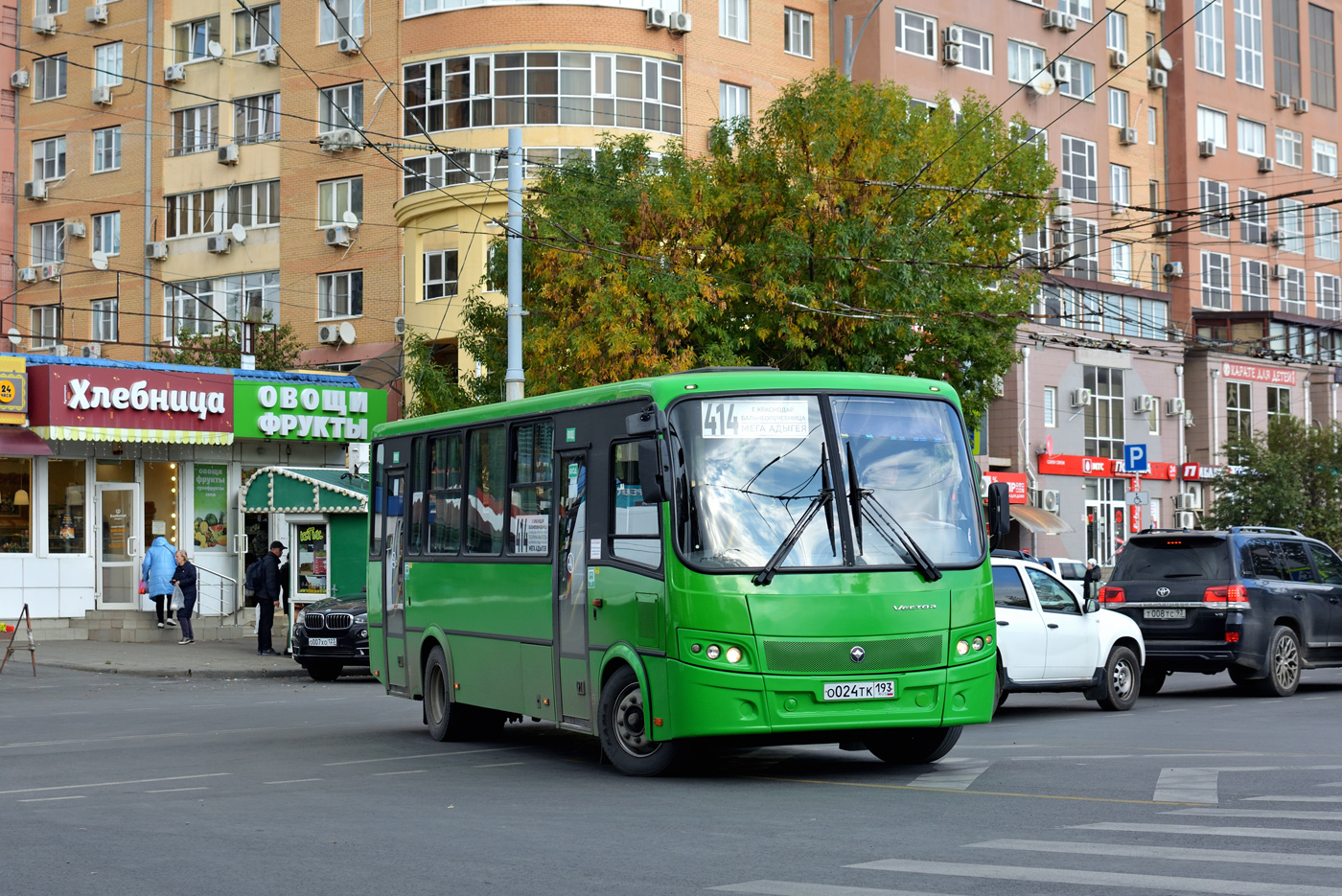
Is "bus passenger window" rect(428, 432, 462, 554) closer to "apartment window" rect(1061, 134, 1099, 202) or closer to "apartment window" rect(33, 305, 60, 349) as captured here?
"apartment window" rect(33, 305, 60, 349)

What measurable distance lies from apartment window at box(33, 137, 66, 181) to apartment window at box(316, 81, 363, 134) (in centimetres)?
1052

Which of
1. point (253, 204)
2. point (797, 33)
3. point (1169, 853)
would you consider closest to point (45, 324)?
point (253, 204)

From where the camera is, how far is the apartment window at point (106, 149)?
174 ft

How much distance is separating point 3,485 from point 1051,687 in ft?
73.3

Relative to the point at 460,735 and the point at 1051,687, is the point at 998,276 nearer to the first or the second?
the point at 1051,687

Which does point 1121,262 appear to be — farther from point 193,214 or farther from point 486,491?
point 486,491

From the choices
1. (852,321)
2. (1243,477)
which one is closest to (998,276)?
(852,321)

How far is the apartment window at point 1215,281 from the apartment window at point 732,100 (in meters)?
21.5

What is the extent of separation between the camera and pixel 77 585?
33875 millimetres

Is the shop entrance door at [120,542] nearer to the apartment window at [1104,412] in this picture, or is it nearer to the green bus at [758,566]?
the green bus at [758,566]

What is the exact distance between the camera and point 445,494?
15.2 m

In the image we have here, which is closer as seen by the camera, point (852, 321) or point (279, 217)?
point (852, 321)

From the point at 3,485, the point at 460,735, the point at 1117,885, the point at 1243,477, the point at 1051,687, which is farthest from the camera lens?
the point at 1243,477

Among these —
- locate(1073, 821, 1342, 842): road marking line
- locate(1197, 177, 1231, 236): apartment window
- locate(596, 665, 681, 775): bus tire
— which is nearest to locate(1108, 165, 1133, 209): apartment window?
locate(1197, 177, 1231, 236): apartment window
